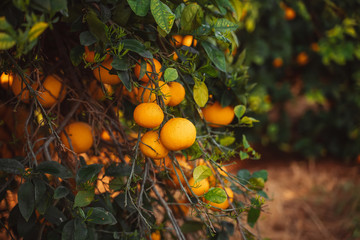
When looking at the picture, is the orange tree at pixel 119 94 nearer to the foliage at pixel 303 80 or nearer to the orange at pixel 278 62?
the foliage at pixel 303 80

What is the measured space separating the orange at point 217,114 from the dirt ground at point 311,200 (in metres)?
0.74

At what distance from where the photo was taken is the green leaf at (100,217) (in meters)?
0.71

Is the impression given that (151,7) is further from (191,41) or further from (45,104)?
(45,104)

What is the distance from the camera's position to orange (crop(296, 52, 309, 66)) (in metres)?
2.93

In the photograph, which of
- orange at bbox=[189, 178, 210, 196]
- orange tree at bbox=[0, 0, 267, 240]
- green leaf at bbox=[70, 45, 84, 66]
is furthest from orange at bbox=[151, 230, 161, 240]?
green leaf at bbox=[70, 45, 84, 66]

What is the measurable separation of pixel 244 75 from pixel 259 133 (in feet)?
7.77

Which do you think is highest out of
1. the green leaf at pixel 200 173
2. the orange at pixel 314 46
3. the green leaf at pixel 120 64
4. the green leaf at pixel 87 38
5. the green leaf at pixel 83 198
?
the green leaf at pixel 87 38

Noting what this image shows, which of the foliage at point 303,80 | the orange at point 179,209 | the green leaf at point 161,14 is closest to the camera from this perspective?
the green leaf at point 161,14

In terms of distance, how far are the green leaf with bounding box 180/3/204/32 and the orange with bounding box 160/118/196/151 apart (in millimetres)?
222

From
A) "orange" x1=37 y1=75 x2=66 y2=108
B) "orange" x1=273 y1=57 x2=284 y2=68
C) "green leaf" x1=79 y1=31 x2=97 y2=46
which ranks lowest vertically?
"orange" x1=273 y1=57 x2=284 y2=68

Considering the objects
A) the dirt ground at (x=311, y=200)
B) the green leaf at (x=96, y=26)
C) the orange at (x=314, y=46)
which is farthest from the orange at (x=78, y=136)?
the orange at (x=314, y=46)

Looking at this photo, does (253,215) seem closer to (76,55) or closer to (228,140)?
(228,140)

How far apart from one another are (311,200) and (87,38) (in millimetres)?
2191

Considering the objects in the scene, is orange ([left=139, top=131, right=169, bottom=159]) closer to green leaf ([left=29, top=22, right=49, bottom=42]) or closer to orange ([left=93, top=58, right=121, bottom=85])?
orange ([left=93, top=58, right=121, bottom=85])
